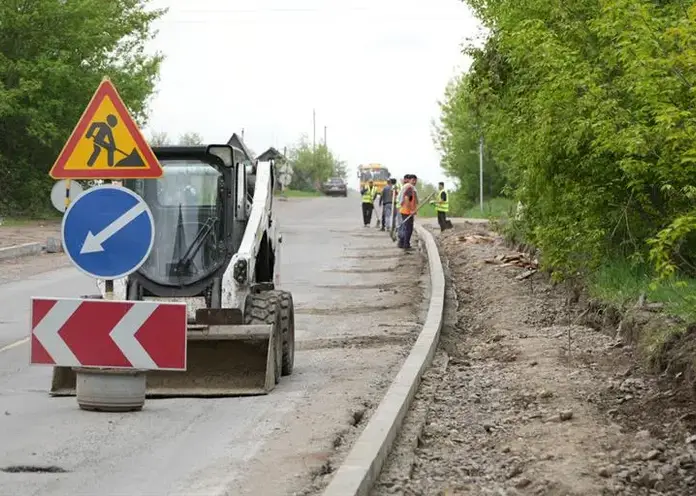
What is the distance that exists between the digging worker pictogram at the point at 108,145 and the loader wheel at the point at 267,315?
8.45 feet

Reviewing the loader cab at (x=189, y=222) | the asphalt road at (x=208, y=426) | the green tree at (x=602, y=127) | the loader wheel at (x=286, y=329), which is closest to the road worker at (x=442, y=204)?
the asphalt road at (x=208, y=426)

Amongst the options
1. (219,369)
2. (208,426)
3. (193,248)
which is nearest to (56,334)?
(208,426)

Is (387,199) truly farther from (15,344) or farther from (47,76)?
(15,344)

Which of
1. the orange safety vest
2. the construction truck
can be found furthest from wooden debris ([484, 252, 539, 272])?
the construction truck

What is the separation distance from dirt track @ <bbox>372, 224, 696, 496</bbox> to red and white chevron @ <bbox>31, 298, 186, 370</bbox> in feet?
6.15

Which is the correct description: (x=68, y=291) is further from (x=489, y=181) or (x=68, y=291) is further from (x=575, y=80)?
(x=489, y=181)

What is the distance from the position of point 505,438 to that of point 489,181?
48894 millimetres

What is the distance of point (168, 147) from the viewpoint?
12.3 metres

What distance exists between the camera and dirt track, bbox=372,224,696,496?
7965mm

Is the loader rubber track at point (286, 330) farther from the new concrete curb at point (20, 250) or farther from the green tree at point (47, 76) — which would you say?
the green tree at point (47, 76)

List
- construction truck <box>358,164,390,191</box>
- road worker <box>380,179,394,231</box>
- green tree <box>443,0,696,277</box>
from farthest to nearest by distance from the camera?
1. construction truck <box>358,164,390,191</box>
2. road worker <box>380,179,394,231</box>
3. green tree <box>443,0,696,277</box>

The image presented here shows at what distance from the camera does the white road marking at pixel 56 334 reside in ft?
32.7

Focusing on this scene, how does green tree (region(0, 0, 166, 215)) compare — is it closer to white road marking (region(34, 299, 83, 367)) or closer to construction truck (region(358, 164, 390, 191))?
white road marking (region(34, 299, 83, 367))

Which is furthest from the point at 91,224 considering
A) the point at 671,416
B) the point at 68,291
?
the point at 68,291
